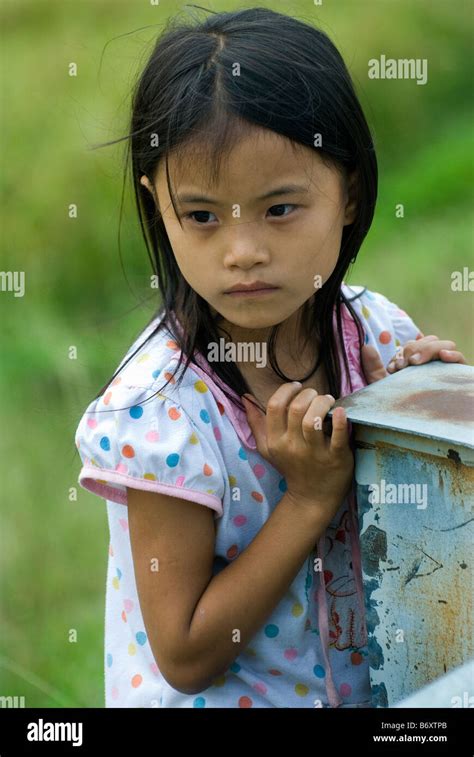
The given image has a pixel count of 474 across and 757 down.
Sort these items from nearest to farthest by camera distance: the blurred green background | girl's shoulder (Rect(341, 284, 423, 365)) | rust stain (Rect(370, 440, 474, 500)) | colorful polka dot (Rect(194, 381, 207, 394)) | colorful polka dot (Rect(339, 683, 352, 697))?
1. rust stain (Rect(370, 440, 474, 500))
2. colorful polka dot (Rect(194, 381, 207, 394))
3. colorful polka dot (Rect(339, 683, 352, 697))
4. girl's shoulder (Rect(341, 284, 423, 365))
5. the blurred green background

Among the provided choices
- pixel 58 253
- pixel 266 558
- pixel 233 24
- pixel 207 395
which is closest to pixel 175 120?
pixel 233 24

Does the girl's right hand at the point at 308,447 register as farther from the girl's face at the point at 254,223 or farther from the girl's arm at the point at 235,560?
the girl's face at the point at 254,223

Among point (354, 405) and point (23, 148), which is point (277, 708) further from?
point (23, 148)

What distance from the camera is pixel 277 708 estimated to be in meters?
1.90

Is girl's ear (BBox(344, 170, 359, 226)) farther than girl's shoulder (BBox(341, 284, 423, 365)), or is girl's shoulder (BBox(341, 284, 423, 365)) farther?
girl's shoulder (BBox(341, 284, 423, 365))

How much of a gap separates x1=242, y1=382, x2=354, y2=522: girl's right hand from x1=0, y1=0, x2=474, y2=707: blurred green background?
185cm

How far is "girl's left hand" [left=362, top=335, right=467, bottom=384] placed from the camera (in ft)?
6.51

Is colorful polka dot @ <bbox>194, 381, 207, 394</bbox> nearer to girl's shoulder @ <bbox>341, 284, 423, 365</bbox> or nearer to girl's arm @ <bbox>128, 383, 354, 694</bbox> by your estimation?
girl's arm @ <bbox>128, 383, 354, 694</bbox>

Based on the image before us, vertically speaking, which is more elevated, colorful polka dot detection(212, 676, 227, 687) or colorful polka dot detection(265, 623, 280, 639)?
colorful polka dot detection(265, 623, 280, 639)

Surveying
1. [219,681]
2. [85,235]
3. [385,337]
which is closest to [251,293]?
[385,337]

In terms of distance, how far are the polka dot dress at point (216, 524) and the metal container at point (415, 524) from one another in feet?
0.41

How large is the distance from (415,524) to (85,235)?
116 inches

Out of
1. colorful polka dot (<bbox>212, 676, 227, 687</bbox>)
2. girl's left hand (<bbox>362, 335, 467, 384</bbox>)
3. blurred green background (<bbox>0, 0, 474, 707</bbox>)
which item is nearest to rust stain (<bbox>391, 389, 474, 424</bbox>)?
girl's left hand (<bbox>362, 335, 467, 384</bbox>)

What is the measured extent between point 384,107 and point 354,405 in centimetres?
307
